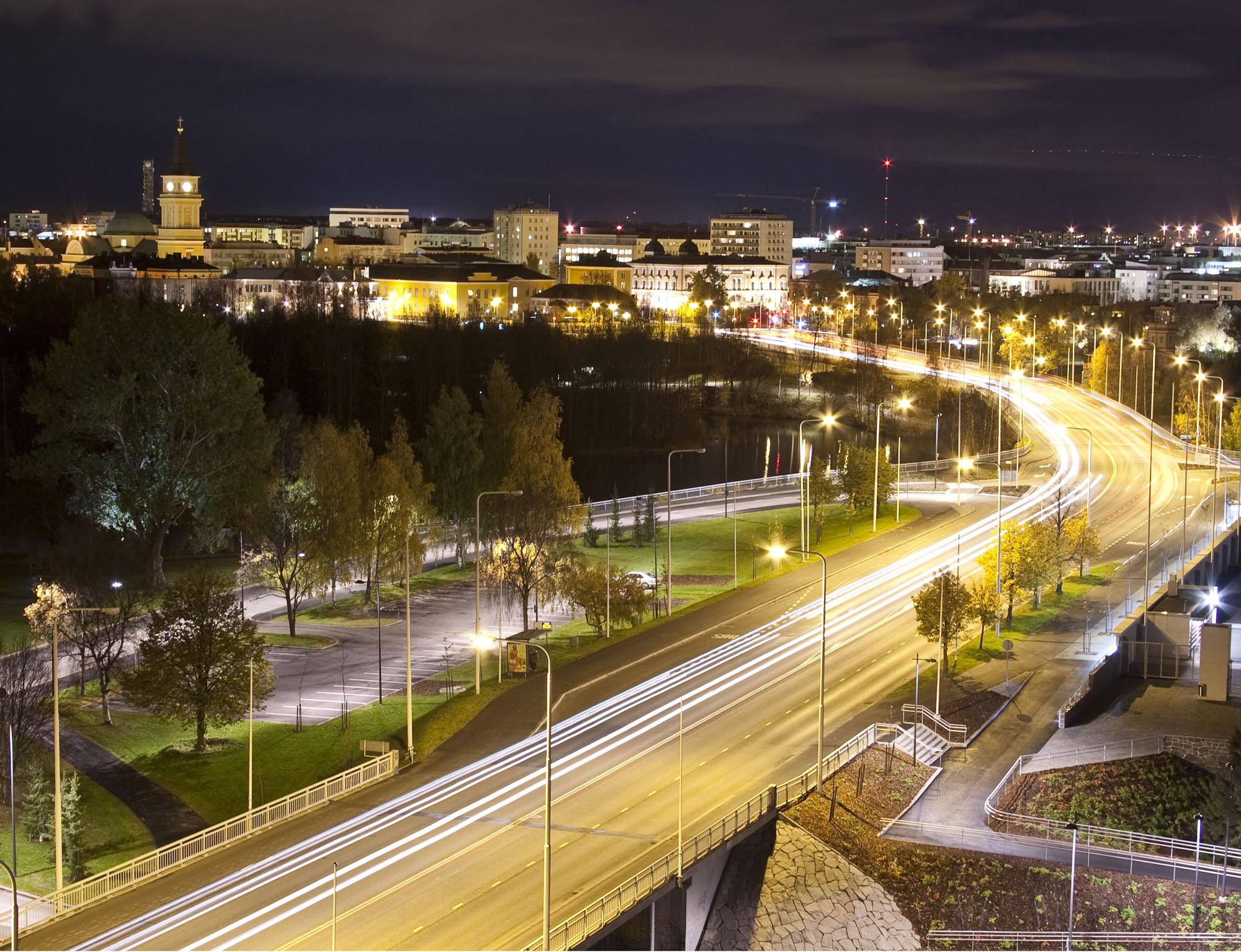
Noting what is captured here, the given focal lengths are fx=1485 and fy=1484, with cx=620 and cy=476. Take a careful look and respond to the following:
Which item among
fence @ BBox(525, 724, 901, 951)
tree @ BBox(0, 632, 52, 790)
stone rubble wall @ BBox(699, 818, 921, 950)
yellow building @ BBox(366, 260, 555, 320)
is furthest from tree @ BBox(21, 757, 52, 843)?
yellow building @ BBox(366, 260, 555, 320)

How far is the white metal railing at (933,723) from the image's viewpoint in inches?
1315

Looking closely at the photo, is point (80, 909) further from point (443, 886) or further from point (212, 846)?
point (443, 886)

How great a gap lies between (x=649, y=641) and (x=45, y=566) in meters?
17.4

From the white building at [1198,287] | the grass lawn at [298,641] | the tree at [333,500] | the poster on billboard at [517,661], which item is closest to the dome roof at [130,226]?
the white building at [1198,287]

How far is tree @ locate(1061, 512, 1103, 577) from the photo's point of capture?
4728cm

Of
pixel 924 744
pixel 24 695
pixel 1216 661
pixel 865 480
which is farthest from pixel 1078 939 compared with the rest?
pixel 865 480

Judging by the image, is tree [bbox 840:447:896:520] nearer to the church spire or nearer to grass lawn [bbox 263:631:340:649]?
grass lawn [bbox 263:631:340:649]

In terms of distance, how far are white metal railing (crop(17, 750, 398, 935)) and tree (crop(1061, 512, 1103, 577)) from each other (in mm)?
26535

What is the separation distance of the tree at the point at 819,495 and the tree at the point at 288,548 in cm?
1858

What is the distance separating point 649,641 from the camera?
3862 centimetres

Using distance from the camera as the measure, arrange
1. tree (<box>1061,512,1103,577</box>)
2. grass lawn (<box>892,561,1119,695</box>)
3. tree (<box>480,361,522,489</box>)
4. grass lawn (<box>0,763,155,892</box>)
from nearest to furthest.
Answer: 1. grass lawn (<box>0,763,155,892</box>)
2. grass lawn (<box>892,561,1119,695</box>)
3. tree (<box>1061,512,1103,577</box>)
4. tree (<box>480,361,522,489</box>)

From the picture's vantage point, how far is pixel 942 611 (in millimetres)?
36969

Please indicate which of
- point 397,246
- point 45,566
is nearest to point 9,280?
point 45,566

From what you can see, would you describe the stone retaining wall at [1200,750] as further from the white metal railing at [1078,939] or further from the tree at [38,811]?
the tree at [38,811]
